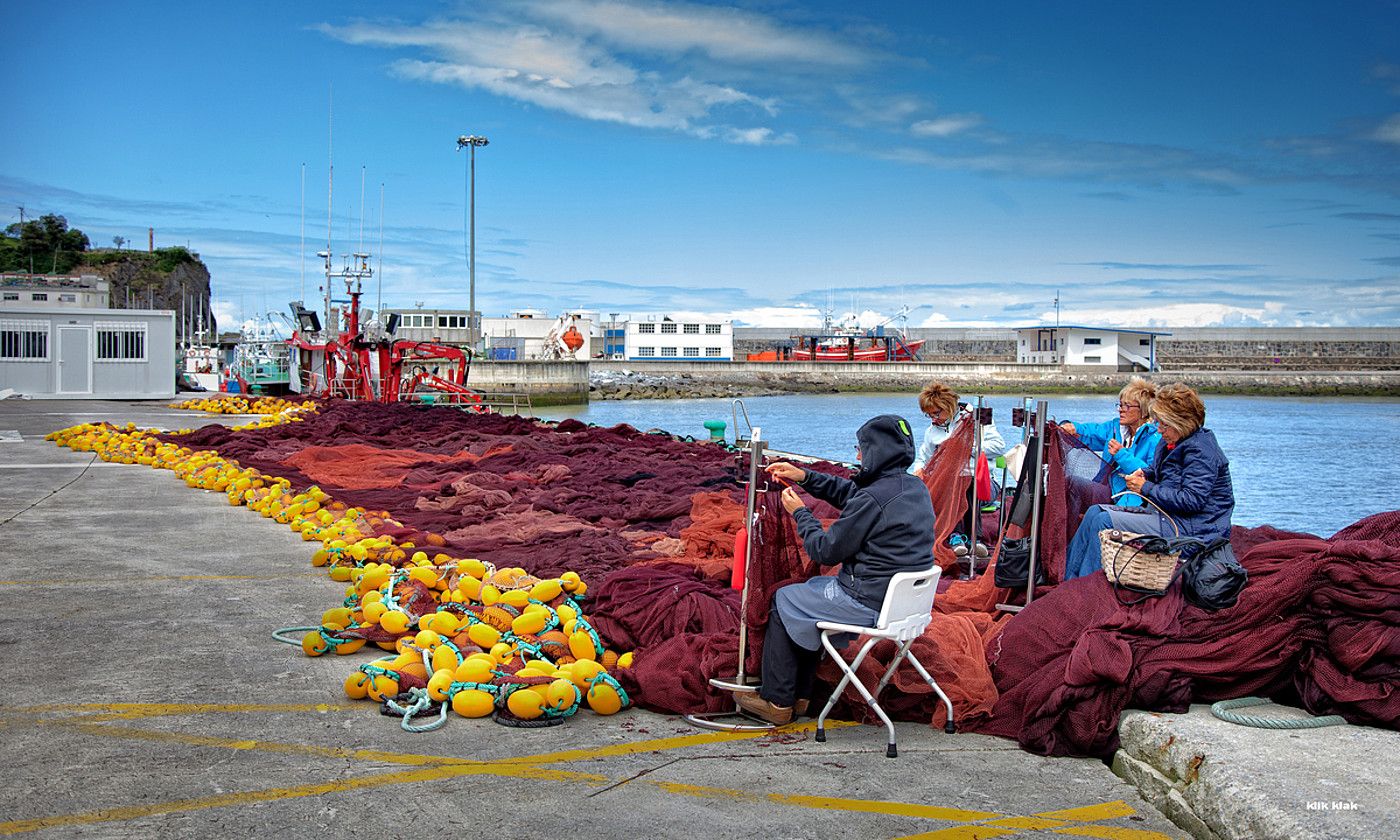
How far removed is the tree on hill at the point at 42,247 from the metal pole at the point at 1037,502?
103947mm

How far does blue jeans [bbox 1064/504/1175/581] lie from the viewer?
18.5 feet

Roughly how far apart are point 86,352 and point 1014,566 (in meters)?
32.6

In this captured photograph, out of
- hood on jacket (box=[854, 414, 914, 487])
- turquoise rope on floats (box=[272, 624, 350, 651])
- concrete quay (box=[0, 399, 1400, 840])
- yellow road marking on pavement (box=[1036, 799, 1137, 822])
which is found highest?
hood on jacket (box=[854, 414, 914, 487])

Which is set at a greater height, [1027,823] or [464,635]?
[464,635]

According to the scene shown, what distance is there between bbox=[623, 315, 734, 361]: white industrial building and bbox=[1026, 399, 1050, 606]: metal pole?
284 feet

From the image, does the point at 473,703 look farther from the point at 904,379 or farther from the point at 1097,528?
the point at 904,379

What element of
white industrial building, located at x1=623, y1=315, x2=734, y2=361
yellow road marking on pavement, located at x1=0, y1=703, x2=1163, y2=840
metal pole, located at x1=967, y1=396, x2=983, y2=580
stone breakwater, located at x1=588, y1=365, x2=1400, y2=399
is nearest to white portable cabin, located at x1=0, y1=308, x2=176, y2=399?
metal pole, located at x1=967, y1=396, x2=983, y2=580

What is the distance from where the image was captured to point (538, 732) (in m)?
4.92

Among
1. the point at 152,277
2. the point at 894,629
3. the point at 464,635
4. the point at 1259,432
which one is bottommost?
the point at 1259,432

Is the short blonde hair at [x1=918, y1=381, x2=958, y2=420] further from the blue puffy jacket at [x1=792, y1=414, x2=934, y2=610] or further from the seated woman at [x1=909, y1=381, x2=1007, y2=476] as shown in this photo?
the blue puffy jacket at [x1=792, y1=414, x2=934, y2=610]

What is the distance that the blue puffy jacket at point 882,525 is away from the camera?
4750 mm

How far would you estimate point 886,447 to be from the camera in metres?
4.77

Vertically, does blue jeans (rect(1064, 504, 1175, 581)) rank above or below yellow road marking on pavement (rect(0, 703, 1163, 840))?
above

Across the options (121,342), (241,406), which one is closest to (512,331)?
(121,342)
